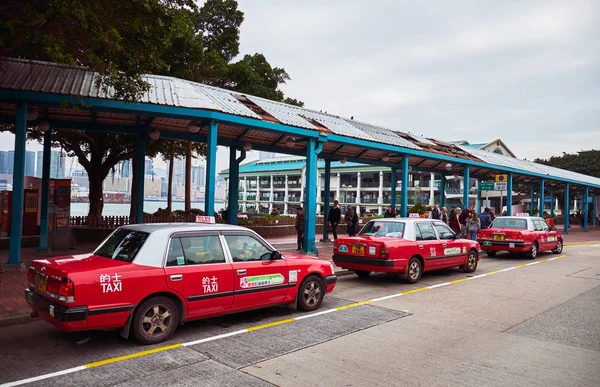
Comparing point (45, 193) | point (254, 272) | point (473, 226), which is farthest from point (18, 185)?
point (473, 226)

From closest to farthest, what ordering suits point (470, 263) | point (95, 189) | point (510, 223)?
point (470, 263)
point (510, 223)
point (95, 189)

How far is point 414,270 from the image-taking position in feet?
33.7

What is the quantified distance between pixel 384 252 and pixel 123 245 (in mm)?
5698

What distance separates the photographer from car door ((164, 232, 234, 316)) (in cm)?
575

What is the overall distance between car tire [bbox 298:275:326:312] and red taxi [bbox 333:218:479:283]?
2465 mm

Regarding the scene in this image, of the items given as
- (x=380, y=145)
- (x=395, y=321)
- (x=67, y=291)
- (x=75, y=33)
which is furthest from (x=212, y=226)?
(x=380, y=145)

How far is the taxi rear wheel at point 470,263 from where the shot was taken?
39.5 ft

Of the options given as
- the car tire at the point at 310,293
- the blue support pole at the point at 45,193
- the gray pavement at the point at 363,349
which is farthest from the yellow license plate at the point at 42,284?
the blue support pole at the point at 45,193

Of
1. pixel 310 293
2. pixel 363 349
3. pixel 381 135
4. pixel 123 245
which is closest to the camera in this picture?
pixel 363 349

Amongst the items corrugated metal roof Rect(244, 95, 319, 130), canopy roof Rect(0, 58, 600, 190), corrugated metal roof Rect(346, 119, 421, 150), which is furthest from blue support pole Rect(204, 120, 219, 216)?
corrugated metal roof Rect(346, 119, 421, 150)

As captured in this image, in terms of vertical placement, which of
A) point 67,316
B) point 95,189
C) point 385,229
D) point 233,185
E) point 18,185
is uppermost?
point 233,185

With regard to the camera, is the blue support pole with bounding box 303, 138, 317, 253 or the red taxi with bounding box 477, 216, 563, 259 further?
the red taxi with bounding box 477, 216, 563, 259

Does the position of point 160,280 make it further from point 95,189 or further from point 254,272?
point 95,189

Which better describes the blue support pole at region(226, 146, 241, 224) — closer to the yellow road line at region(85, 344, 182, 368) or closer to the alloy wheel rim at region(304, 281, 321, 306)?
the alloy wheel rim at region(304, 281, 321, 306)
